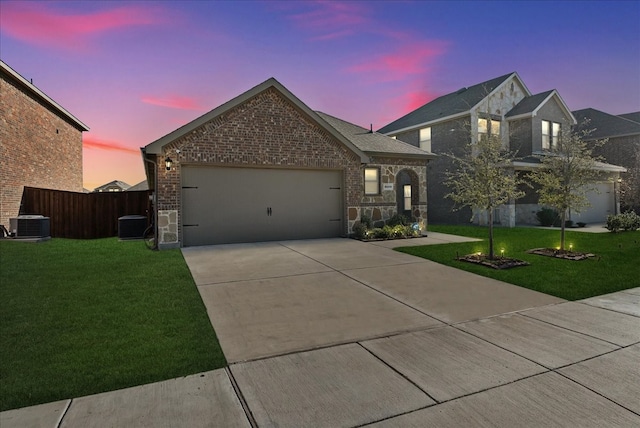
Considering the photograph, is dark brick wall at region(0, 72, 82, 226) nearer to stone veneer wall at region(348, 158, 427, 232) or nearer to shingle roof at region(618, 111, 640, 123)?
stone veneer wall at region(348, 158, 427, 232)

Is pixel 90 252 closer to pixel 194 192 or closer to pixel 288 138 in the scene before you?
pixel 194 192

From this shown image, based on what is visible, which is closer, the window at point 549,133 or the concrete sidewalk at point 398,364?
the concrete sidewalk at point 398,364

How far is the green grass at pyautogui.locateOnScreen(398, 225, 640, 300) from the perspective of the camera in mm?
6430

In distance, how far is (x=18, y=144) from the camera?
606 inches

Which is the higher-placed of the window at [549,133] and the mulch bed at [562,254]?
the window at [549,133]

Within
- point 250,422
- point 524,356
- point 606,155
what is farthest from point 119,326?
point 606,155

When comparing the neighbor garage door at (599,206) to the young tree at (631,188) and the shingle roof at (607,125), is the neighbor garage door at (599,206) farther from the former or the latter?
the shingle roof at (607,125)

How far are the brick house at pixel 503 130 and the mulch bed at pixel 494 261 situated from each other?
459 inches

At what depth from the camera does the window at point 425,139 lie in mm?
22080

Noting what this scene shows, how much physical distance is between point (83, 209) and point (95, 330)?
1292 cm

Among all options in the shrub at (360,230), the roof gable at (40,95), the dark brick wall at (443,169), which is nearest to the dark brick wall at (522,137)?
the dark brick wall at (443,169)

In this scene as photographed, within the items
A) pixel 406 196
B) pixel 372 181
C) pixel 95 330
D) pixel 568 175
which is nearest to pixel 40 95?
pixel 372 181

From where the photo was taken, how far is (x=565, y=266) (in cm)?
821

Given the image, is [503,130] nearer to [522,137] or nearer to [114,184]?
[522,137]
